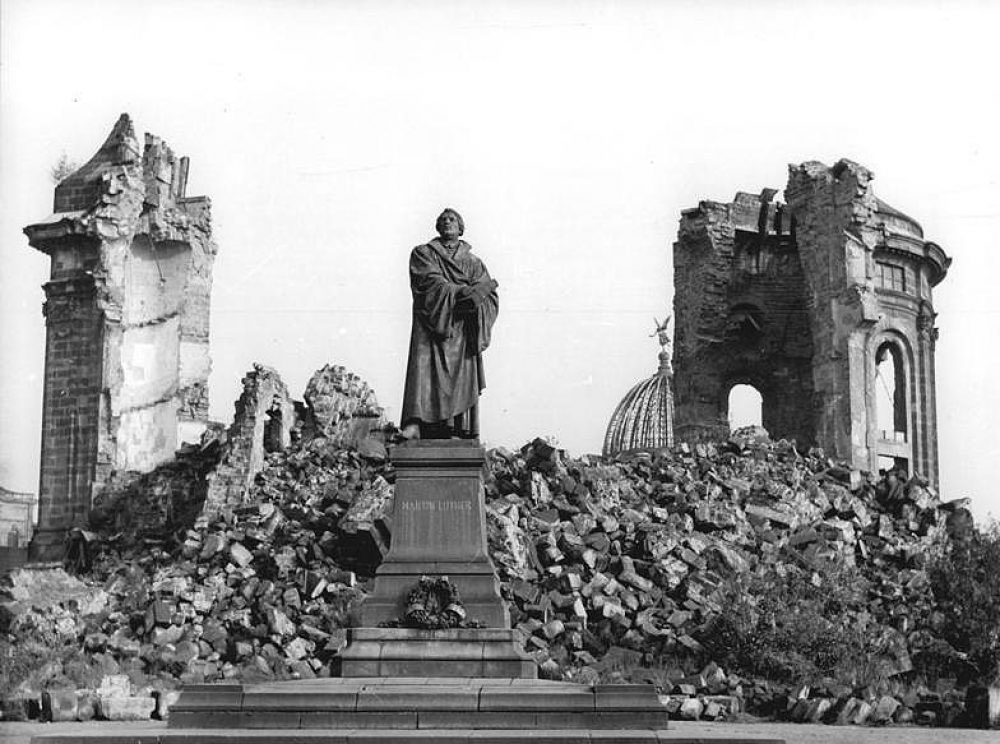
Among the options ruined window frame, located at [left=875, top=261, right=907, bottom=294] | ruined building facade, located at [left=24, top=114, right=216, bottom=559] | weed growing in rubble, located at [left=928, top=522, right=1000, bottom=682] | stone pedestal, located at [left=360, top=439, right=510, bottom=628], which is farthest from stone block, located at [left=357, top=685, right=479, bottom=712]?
ruined window frame, located at [left=875, top=261, right=907, bottom=294]

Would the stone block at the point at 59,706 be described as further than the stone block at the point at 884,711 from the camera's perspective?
No

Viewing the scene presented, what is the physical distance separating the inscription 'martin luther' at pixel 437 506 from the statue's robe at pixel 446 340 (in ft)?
2.56

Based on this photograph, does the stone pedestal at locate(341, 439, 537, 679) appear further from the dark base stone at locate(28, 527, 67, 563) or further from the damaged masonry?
the dark base stone at locate(28, 527, 67, 563)

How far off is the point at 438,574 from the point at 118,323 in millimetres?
20627

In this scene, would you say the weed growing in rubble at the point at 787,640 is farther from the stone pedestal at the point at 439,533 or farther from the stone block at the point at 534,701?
the stone block at the point at 534,701

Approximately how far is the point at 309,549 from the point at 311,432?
611cm

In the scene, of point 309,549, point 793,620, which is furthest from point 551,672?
point 309,549

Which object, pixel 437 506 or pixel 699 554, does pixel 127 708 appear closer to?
pixel 437 506

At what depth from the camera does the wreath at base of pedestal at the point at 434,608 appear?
12.7 m

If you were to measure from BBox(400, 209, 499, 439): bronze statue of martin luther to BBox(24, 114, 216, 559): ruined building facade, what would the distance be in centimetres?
Result: 1875

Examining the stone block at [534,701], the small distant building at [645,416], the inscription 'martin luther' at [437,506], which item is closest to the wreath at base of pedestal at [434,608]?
the inscription 'martin luther' at [437,506]

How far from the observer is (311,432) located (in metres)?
30.0

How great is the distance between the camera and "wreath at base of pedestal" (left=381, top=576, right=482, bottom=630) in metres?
12.7

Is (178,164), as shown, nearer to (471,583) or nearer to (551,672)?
(551,672)
